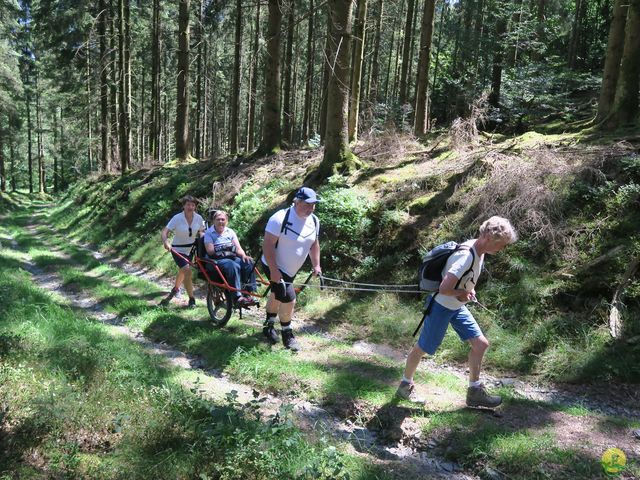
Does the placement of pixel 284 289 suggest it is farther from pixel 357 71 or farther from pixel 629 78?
pixel 357 71

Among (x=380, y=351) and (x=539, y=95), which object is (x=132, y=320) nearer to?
(x=380, y=351)

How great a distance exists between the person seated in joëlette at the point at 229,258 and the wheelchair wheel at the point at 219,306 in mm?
291

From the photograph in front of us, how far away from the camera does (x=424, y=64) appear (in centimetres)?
1495

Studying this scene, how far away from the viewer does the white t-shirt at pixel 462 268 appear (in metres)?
4.38

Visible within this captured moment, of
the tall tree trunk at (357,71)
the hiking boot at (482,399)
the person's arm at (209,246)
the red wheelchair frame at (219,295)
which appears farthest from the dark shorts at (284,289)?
the tall tree trunk at (357,71)

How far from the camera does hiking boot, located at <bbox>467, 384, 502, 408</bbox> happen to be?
489 centimetres

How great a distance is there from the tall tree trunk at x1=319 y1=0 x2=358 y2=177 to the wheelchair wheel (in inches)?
203

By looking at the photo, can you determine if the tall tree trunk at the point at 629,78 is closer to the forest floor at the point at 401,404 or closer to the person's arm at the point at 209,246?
the forest floor at the point at 401,404

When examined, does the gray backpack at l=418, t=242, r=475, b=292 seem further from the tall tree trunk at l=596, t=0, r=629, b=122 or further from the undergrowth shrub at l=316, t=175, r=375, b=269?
the tall tree trunk at l=596, t=0, r=629, b=122

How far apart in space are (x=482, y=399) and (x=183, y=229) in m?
6.30

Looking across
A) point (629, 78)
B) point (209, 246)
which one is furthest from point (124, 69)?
point (629, 78)

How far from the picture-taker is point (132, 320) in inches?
319

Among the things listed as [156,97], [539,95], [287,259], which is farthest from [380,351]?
[156,97]

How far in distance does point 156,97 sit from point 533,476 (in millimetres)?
28360
